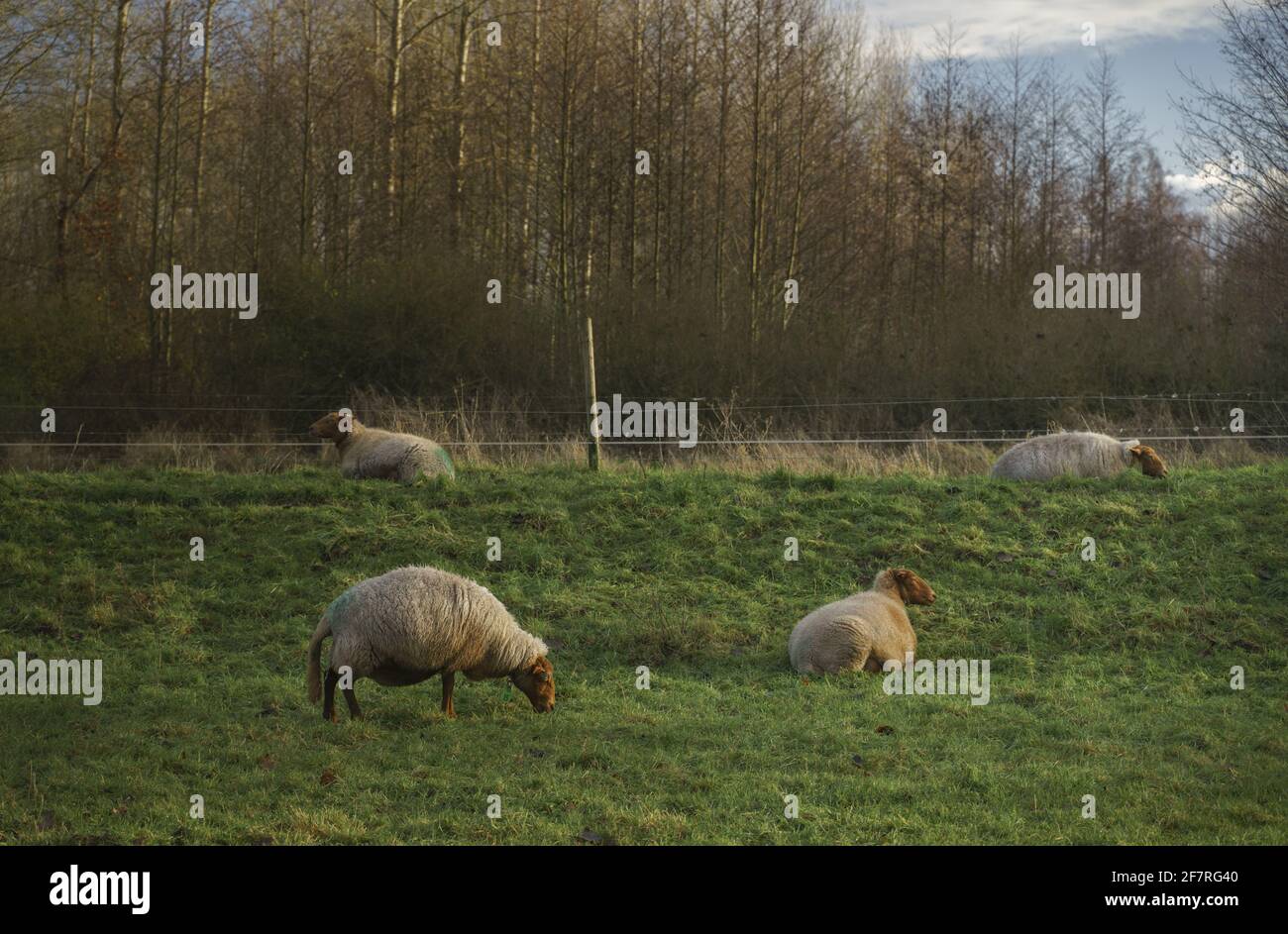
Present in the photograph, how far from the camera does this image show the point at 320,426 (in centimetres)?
1647

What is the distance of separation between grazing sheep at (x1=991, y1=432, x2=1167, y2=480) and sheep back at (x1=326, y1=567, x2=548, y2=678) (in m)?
9.45

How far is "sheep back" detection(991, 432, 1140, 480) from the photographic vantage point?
16297 millimetres

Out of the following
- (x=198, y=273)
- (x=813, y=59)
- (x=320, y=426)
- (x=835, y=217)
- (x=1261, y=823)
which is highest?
(x=813, y=59)

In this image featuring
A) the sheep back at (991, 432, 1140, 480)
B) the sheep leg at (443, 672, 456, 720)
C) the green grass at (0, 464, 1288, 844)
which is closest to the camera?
the green grass at (0, 464, 1288, 844)

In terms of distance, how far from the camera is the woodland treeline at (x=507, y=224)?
25734 millimetres

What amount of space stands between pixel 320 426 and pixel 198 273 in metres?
11.8

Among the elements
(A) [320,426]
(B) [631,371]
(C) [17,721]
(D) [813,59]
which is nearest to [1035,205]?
(D) [813,59]

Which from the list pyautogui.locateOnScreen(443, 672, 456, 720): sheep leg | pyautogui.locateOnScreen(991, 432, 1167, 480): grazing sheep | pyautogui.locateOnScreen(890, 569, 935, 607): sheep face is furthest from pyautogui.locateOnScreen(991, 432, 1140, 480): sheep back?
pyautogui.locateOnScreen(443, 672, 456, 720): sheep leg

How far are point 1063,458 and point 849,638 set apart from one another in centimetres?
757

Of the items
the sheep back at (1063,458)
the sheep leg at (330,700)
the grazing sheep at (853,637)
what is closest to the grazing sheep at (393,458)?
the grazing sheep at (853,637)

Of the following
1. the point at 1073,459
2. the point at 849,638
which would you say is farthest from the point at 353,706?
the point at 1073,459

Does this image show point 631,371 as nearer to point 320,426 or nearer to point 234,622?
point 320,426

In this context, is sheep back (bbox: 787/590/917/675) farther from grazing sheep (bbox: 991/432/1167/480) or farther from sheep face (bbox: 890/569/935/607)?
grazing sheep (bbox: 991/432/1167/480)

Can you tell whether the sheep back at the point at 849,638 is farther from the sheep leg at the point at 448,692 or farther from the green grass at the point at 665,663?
the sheep leg at the point at 448,692
